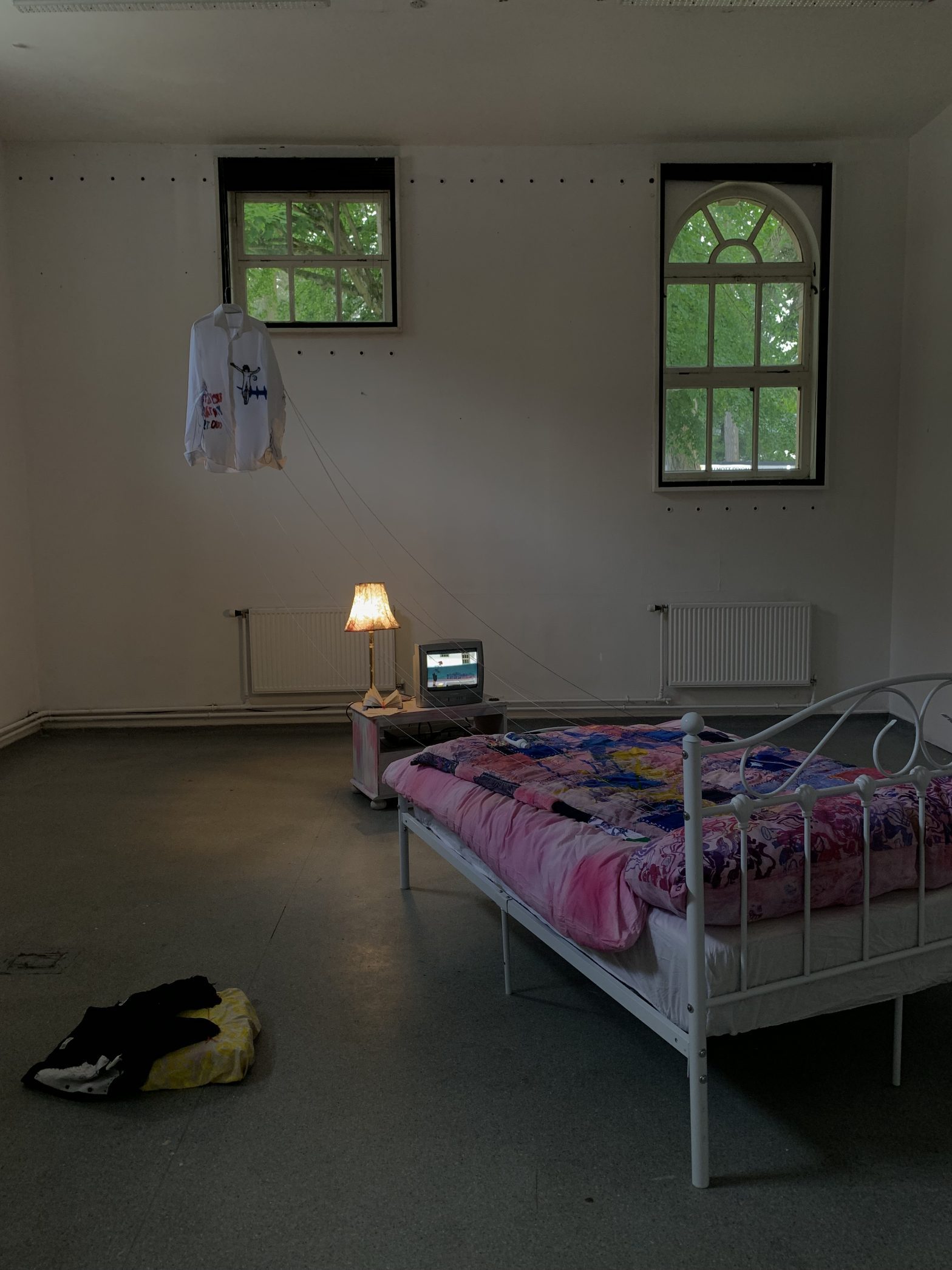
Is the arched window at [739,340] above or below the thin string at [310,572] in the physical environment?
above

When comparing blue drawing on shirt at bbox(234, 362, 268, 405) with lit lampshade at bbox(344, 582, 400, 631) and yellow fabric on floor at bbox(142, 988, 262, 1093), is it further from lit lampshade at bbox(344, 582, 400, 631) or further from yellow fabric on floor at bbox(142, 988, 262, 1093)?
yellow fabric on floor at bbox(142, 988, 262, 1093)

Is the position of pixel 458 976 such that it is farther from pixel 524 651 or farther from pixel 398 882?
pixel 524 651

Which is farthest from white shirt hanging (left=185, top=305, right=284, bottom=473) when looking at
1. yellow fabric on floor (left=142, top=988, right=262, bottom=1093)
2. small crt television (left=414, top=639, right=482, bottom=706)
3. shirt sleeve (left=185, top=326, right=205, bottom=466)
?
yellow fabric on floor (left=142, top=988, right=262, bottom=1093)

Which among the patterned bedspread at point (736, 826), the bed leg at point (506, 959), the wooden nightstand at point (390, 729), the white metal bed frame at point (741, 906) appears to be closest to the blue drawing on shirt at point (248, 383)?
the wooden nightstand at point (390, 729)

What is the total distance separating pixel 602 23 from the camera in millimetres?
4262

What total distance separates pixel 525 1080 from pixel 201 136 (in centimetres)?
536

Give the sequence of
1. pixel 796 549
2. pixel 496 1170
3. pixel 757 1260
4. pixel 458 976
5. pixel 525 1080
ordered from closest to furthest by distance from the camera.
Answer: pixel 757 1260, pixel 496 1170, pixel 525 1080, pixel 458 976, pixel 796 549

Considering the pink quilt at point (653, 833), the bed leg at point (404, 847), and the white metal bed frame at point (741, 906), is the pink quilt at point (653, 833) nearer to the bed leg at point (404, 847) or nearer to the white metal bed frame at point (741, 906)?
the white metal bed frame at point (741, 906)

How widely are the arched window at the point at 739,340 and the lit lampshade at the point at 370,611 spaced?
2.28m

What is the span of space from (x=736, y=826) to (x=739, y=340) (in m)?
4.58

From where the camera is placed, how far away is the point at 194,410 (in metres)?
4.07

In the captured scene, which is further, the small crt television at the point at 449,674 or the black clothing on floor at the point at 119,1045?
the small crt television at the point at 449,674

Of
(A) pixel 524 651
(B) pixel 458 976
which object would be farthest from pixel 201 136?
(B) pixel 458 976

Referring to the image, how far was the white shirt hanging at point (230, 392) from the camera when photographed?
4.08 meters
